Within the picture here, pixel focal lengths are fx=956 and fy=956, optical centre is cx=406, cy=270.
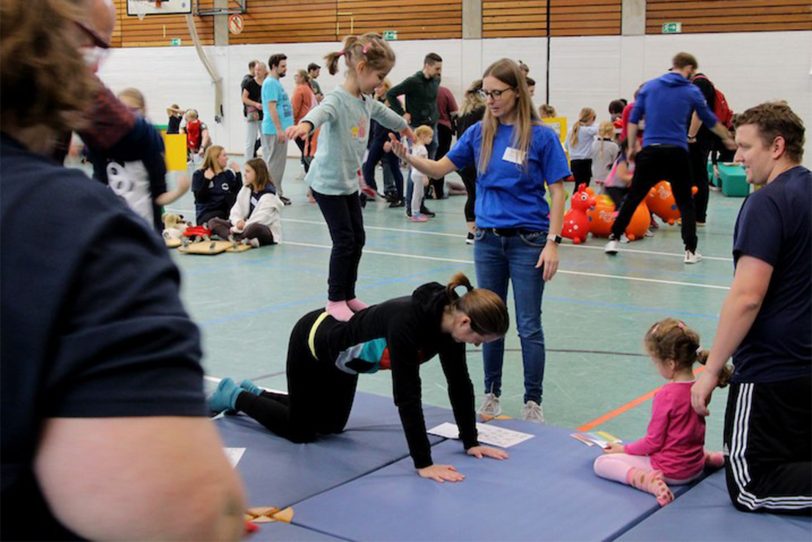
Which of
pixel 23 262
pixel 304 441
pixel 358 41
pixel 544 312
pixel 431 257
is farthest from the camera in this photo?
pixel 431 257

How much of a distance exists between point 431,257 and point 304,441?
4.96m

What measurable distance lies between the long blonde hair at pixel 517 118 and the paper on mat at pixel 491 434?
1.25m

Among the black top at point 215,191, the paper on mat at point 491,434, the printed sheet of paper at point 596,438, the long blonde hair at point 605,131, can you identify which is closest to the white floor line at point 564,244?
the black top at point 215,191

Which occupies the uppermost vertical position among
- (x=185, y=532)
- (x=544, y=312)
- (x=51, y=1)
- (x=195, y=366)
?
(x=51, y=1)

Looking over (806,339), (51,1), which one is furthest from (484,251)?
(51,1)

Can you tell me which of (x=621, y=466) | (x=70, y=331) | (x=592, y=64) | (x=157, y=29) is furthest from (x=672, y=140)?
(x=157, y=29)

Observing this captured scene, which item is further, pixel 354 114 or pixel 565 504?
pixel 354 114

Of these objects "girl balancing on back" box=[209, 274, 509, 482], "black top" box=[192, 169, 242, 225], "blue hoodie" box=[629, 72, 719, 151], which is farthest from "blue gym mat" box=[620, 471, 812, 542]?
"black top" box=[192, 169, 242, 225]

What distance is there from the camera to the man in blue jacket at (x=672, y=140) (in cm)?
851

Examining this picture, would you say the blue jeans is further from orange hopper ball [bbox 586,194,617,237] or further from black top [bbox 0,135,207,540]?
orange hopper ball [bbox 586,194,617,237]

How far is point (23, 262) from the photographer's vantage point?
77 cm

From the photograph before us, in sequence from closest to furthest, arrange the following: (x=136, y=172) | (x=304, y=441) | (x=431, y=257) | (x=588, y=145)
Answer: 1. (x=136, y=172)
2. (x=304, y=441)
3. (x=431, y=257)
4. (x=588, y=145)

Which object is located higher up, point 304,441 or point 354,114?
point 354,114

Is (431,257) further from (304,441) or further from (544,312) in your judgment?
(304,441)
